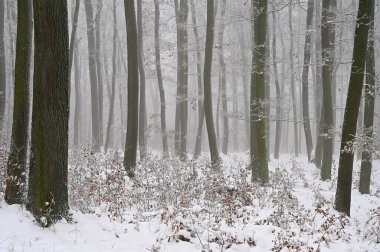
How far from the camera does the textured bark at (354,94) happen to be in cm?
846

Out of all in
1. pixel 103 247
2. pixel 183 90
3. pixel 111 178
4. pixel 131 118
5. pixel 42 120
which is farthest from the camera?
pixel 183 90

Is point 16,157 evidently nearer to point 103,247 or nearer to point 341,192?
point 103,247

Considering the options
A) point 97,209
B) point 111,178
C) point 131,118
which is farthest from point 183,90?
point 97,209

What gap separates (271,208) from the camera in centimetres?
866

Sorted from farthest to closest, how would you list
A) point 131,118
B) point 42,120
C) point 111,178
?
1. point 131,118
2. point 111,178
3. point 42,120

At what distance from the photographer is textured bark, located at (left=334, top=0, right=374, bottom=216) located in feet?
27.8

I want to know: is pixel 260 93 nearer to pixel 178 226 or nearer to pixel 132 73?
pixel 132 73

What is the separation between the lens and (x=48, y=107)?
6.05 m

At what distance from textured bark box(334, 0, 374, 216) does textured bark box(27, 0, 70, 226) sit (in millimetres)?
6016

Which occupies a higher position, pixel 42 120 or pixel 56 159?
pixel 42 120

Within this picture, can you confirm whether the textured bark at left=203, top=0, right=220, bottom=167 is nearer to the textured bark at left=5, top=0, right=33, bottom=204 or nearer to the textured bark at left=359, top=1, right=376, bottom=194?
the textured bark at left=359, top=1, right=376, bottom=194

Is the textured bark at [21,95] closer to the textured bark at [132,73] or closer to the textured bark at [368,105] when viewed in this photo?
the textured bark at [132,73]

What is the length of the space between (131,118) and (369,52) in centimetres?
773

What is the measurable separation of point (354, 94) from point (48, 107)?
6371 mm
